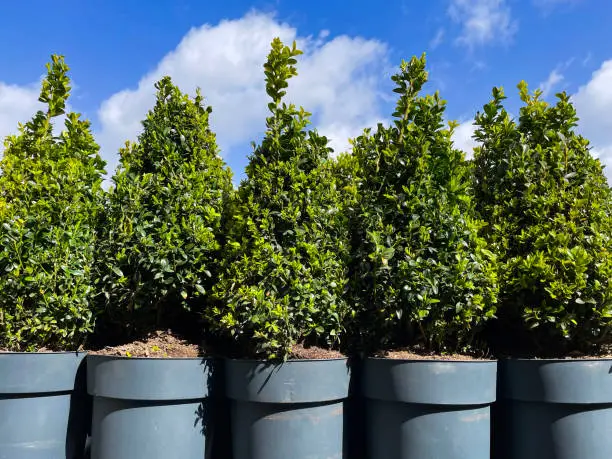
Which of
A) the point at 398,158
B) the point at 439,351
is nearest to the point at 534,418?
the point at 439,351

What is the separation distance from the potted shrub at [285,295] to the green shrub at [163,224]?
0.98 ft

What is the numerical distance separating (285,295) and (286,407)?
2.49 feet

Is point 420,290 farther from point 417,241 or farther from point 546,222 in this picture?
point 546,222

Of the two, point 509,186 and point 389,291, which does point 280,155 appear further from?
point 509,186

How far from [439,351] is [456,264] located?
2.37 ft

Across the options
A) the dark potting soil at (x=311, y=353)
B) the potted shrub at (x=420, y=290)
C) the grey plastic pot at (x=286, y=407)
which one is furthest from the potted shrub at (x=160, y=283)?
the potted shrub at (x=420, y=290)

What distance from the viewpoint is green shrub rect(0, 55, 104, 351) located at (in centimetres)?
389

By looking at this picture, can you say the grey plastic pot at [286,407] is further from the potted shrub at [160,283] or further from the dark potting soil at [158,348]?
the dark potting soil at [158,348]

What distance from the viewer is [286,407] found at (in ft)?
11.4

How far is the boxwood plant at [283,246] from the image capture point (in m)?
3.56

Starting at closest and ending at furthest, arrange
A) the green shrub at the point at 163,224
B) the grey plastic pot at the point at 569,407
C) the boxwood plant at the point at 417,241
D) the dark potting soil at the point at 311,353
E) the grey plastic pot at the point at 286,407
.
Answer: the grey plastic pot at the point at 286,407 → the grey plastic pot at the point at 569,407 → the dark potting soil at the point at 311,353 → the boxwood plant at the point at 417,241 → the green shrub at the point at 163,224

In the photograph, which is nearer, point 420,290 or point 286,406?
point 286,406

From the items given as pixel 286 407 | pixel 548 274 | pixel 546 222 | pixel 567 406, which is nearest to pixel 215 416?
pixel 286 407

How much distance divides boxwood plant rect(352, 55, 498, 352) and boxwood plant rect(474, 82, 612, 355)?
282 mm
